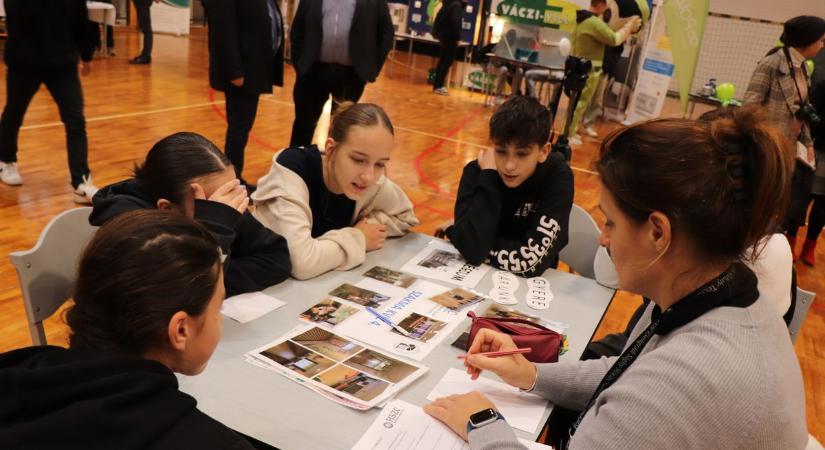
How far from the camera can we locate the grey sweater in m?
0.94

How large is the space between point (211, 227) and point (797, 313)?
1.76 meters

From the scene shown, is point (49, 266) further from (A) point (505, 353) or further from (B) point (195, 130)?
(B) point (195, 130)

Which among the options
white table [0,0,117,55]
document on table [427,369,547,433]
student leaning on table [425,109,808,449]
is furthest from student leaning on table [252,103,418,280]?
white table [0,0,117,55]

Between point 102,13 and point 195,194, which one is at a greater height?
point 102,13

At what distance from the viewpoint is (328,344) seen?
1539mm

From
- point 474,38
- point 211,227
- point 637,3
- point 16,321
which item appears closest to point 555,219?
point 211,227

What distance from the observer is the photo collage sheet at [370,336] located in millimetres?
1390

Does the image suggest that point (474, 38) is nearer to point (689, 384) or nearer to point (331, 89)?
point (331, 89)

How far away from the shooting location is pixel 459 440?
123cm

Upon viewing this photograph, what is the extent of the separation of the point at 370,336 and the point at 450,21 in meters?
8.96

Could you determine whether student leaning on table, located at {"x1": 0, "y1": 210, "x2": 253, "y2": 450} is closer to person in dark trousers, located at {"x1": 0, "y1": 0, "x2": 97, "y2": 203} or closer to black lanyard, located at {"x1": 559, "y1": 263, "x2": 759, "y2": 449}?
black lanyard, located at {"x1": 559, "y1": 263, "x2": 759, "y2": 449}

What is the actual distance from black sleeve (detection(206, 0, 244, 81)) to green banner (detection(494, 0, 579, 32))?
584cm

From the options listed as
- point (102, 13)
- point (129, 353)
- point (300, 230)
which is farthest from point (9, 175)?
point (102, 13)

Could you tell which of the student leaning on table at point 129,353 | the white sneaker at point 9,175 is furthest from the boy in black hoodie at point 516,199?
the white sneaker at point 9,175
